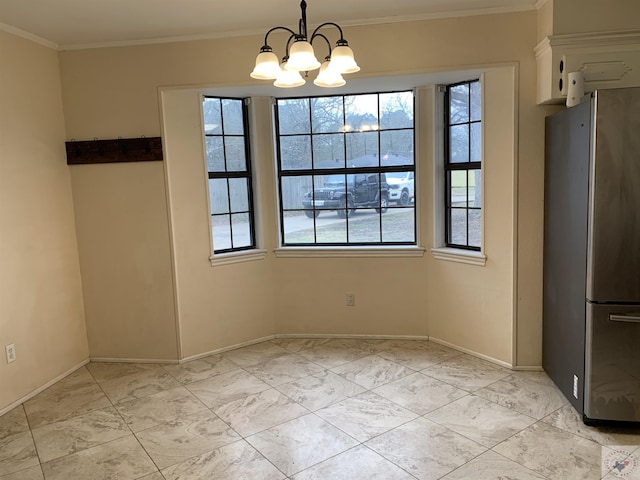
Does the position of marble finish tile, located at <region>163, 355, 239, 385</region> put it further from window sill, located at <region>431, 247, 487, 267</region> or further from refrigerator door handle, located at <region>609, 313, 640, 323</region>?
refrigerator door handle, located at <region>609, 313, 640, 323</region>

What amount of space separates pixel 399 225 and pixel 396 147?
2.23ft

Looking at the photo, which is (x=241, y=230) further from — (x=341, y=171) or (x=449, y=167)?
(x=449, y=167)

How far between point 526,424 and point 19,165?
145 inches

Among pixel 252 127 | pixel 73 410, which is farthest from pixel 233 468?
pixel 252 127

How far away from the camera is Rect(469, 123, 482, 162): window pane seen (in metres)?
3.73

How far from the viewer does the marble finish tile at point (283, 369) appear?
360cm

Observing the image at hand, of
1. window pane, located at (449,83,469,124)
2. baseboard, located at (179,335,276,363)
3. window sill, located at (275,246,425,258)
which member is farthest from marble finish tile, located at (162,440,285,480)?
window pane, located at (449,83,469,124)

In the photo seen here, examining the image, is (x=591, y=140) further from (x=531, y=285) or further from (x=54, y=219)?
(x=54, y=219)

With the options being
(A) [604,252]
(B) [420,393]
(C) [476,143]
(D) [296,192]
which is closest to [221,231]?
(D) [296,192]

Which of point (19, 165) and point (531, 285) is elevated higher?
point (19, 165)

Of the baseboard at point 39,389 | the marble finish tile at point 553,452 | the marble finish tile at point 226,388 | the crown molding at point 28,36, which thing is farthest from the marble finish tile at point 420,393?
the crown molding at point 28,36

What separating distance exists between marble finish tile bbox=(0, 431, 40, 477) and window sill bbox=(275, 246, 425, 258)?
7.54 feet

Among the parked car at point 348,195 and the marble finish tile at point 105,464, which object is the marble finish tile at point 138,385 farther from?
the parked car at point 348,195

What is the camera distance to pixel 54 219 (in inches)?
146
